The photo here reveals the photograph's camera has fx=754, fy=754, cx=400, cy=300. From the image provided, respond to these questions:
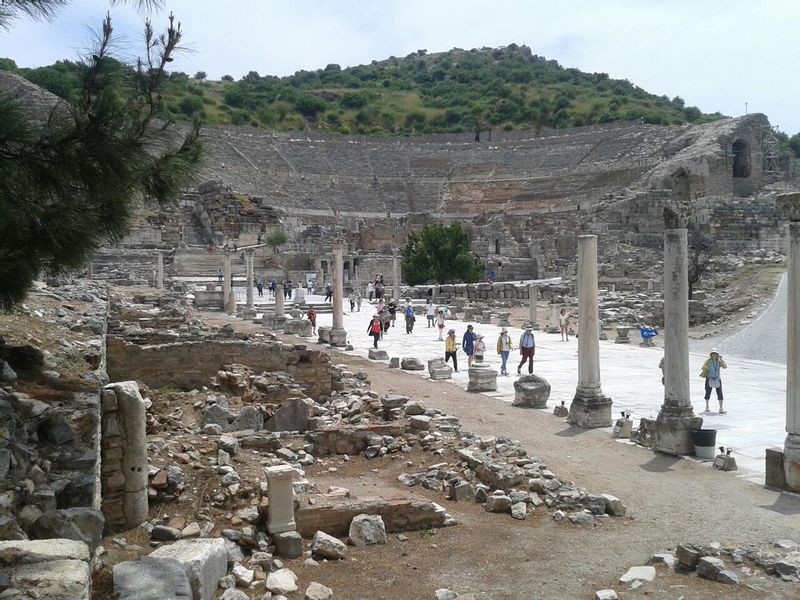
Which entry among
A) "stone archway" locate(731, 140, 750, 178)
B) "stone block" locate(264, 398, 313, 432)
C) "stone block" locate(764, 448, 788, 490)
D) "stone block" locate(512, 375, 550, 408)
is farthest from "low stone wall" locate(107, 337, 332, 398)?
"stone archway" locate(731, 140, 750, 178)

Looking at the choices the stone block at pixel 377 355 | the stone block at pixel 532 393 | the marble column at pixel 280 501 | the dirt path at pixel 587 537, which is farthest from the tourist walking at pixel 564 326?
the marble column at pixel 280 501

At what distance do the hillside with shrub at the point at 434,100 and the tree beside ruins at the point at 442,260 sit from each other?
44.5 meters

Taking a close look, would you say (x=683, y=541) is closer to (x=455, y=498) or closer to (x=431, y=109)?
(x=455, y=498)

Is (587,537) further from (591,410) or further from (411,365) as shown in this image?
(411,365)

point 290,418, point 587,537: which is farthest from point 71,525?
point 290,418

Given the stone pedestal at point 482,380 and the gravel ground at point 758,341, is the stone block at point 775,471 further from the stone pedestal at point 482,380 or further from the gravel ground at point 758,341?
the gravel ground at point 758,341

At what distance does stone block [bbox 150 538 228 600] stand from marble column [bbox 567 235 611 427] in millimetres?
7449

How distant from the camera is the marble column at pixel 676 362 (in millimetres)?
10141

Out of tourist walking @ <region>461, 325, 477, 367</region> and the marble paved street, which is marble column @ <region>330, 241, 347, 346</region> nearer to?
the marble paved street

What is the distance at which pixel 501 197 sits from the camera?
68.7 metres

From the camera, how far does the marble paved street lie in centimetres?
1095

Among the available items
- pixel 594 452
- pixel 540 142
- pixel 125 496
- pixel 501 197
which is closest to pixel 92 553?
pixel 125 496

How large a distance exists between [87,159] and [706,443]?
8.12 meters

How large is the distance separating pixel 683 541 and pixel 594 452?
3374 millimetres
